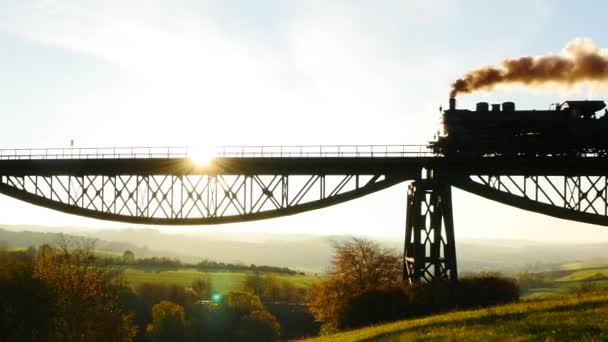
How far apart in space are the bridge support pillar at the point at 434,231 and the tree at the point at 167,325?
47400mm

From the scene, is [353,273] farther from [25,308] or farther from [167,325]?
[167,325]

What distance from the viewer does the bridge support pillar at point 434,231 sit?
1352 inches

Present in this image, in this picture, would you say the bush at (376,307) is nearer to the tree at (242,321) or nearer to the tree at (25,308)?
the tree at (25,308)

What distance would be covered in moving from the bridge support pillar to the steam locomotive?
10.7ft

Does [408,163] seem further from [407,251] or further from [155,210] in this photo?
[155,210]

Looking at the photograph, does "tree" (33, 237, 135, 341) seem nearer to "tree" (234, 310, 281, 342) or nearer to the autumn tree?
"tree" (234, 310, 281, 342)

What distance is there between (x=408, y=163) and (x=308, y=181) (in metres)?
5.68

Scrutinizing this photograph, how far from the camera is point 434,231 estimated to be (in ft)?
114

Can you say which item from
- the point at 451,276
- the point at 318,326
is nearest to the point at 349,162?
the point at 451,276

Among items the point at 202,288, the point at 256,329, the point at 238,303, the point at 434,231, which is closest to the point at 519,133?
the point at 434,231

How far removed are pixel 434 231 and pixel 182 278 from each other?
3687 inches

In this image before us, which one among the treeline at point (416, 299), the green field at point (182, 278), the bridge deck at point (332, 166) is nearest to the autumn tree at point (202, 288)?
the green field at point (182, 278)

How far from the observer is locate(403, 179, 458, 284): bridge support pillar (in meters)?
34.3

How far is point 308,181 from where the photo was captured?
37062 millimetres
